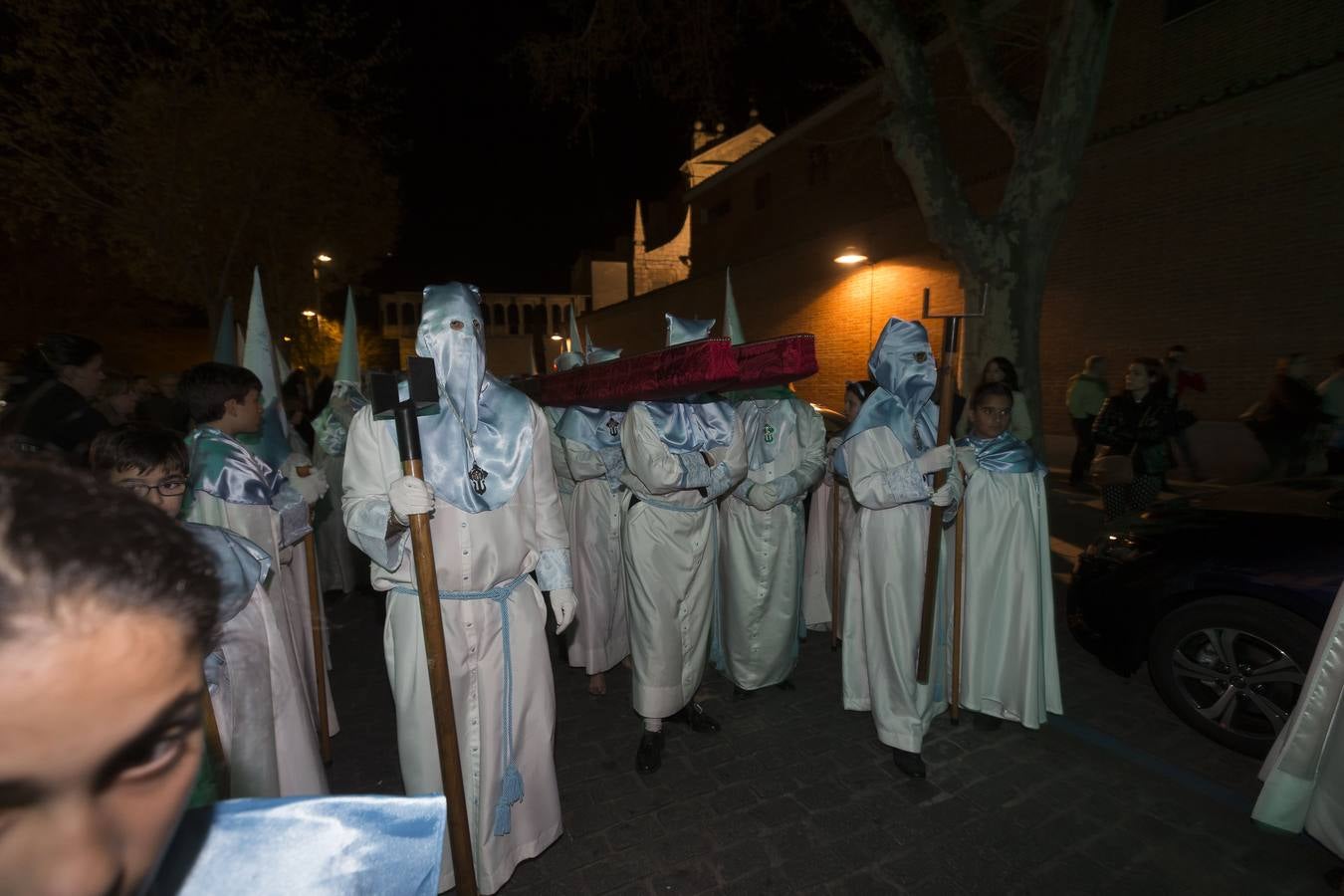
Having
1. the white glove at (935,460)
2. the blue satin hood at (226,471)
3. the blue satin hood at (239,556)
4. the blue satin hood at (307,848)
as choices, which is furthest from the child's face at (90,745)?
the white glove at (935,460)

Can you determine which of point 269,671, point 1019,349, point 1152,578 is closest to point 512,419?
point 269,671

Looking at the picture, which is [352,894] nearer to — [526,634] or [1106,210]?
[526,634]

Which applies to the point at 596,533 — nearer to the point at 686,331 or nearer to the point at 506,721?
the point at 686,331

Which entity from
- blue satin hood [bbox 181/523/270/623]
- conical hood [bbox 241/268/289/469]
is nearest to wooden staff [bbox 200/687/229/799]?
blue satin hood [bbox 181/523/270/623]

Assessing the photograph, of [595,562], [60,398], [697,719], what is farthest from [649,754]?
[60,398]

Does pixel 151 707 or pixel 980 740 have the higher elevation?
pixel 151 707

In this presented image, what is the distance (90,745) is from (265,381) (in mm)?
4296

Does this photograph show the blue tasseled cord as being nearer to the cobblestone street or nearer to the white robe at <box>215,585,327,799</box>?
the cobblestone street

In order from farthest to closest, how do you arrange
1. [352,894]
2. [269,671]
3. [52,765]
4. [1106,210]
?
[1106,210], [269,671], [352,894], [52,765]

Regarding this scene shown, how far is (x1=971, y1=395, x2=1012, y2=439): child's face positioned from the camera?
387 centimetres

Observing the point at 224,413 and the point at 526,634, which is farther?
the point at 224,413

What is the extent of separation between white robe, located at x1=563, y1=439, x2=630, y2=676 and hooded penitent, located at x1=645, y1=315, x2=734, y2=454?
3.83 feet

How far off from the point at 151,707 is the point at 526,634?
86.7 inches

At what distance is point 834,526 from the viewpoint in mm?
5516
